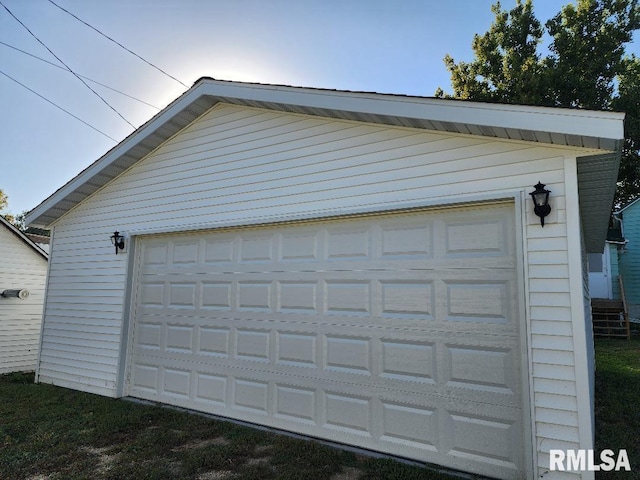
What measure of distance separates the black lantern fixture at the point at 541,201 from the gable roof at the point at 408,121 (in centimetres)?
40

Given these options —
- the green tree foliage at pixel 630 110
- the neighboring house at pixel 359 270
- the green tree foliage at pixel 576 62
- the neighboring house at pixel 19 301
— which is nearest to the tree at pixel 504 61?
the green tree foliage at pixel 576 62

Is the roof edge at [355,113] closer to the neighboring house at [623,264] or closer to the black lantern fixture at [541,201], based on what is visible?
the black lantern fixture at [541,201]

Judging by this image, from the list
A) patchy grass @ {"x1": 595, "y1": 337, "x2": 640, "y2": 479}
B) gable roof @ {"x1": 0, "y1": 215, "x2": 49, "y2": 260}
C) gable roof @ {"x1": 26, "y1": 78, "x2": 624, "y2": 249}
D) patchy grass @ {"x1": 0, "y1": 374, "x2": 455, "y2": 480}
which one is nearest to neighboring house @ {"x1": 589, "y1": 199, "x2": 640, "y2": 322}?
patchy grass @ {"x1": 595, "y1": 337, "x2": 640, "y2": 479}

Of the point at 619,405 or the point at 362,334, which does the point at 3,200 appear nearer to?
the point at 362,334

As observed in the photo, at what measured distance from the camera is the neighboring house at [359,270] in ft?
10.6

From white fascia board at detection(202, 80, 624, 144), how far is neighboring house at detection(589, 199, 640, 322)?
14.3 metres

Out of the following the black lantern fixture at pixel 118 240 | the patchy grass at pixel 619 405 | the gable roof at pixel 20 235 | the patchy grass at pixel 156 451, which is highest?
the gable roof at pixel 20 235

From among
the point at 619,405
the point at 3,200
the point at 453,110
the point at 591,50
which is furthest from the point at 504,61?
the point at 3,200

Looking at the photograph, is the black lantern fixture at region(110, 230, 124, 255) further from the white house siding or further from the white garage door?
the white garage door

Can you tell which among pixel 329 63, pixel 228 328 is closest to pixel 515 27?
pixel 329 63

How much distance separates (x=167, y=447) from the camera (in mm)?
3949

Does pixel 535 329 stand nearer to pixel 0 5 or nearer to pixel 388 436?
pixel 388 436

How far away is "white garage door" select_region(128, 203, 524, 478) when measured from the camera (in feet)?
11.4

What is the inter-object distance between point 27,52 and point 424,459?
32.3 feet
